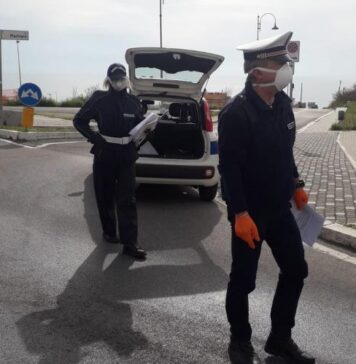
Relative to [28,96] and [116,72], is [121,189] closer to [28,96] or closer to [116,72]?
[116,72]

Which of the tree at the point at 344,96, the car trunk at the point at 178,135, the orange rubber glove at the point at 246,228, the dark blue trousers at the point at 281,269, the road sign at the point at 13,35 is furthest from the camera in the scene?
the tree at the point at 344,96

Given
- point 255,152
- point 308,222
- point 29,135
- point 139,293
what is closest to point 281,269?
point 308,222

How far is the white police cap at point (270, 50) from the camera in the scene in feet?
10.4

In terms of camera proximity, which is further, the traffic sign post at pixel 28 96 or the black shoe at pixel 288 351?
the traffic sign post at pixel 28 96

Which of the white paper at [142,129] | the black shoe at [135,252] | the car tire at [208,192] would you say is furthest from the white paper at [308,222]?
the car tire at [208,192]

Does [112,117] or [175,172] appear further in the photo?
[175,172]

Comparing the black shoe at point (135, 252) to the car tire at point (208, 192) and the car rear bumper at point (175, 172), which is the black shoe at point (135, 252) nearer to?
the car rear bumper at point (175, 172)

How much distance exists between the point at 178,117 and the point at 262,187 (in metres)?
5.08

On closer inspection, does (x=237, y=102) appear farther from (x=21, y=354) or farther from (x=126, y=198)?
(x=126, y=198)

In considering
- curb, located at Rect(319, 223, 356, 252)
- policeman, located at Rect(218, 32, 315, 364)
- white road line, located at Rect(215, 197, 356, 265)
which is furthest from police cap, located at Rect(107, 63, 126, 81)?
curb, located at Rect(319, 223, 356, 252)

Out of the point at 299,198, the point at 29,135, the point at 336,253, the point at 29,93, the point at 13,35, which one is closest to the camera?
the point at 299,198

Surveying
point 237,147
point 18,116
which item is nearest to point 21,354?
point 237,147

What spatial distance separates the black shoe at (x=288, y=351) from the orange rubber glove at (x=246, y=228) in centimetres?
73

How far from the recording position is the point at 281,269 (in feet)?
11.2
